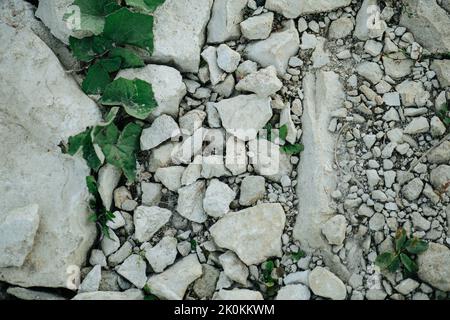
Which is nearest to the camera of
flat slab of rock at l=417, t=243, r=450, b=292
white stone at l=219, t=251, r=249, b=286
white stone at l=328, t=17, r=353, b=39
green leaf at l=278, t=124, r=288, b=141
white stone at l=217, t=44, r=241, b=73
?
flat slab of rock at l=417, t=243, r=450, b=292

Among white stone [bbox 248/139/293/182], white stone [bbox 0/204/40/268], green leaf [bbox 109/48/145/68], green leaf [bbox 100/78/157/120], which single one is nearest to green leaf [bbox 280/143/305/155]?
white stone [bbox 248/139/293/182]

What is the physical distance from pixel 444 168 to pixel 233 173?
1.23m

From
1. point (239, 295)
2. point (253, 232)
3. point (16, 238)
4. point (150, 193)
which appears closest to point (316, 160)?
point (253, 232)

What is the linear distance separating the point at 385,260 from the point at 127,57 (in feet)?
6.34

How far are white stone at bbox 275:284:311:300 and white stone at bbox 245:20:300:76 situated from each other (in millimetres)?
1327

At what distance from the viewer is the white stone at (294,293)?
2.82 metres

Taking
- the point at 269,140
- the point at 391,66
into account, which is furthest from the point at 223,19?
the point at 391,66

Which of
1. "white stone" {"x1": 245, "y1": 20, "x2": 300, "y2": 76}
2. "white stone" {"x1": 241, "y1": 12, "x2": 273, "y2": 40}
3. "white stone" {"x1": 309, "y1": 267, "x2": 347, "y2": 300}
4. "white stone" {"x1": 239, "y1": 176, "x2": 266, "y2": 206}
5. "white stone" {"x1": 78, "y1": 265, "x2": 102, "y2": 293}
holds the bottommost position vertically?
"white stone" {"x1": 78, "y1": 265, "x2": 102, "y2": 293}

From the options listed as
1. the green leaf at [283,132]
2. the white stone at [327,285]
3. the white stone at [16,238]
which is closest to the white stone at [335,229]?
the white stone at [327,285]

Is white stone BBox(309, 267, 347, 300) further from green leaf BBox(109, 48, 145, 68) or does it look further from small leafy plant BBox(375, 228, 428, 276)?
green leaf BBox(109, 48, 145, 68)

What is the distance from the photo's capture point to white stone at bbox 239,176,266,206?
9.98 ft

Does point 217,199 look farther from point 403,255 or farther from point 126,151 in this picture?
point 403,255

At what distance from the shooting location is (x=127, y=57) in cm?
314

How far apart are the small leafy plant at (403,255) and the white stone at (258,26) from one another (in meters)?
1.49
